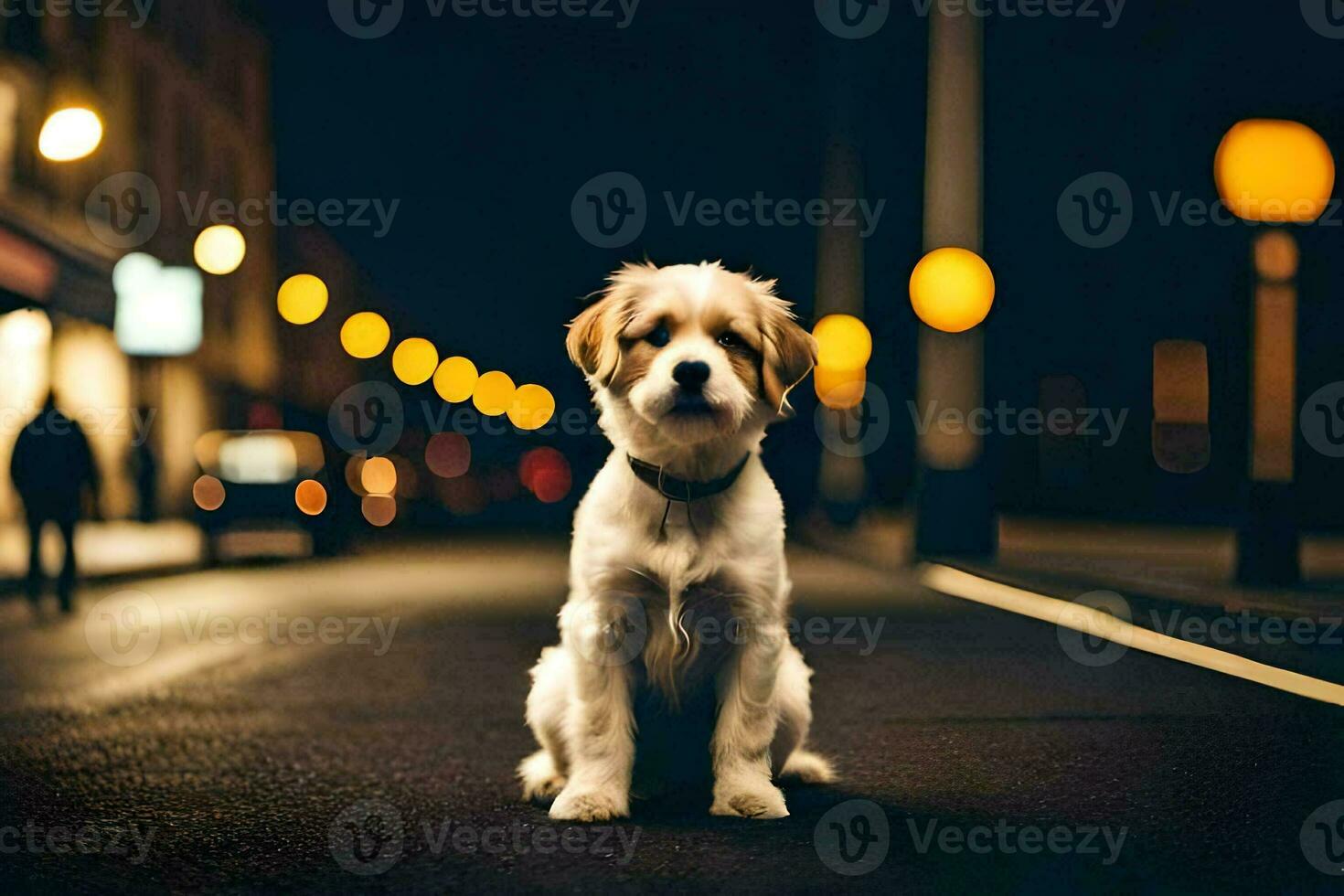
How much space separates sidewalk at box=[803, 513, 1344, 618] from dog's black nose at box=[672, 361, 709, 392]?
680 centimetres

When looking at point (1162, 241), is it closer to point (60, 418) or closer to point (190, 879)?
point (60, 418)

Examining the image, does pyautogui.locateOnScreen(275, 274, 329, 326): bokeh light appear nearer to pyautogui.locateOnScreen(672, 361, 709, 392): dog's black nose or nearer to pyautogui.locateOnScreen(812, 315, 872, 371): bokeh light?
pyautogui.locateOnScreen(812, 315, 872, 371): bokeh light

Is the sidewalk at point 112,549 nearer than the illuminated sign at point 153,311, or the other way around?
the sidewalk at point 112,549

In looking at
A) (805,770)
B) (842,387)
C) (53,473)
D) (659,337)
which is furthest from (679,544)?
(842,387)

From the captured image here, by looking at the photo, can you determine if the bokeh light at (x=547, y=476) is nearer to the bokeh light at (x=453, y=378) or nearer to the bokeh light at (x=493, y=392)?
the bokeh light at (x=453, y=378)

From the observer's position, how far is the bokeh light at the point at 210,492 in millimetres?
19016

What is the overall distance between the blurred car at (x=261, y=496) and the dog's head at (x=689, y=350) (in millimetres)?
14971

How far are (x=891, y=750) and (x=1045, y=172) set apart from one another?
24359 mm

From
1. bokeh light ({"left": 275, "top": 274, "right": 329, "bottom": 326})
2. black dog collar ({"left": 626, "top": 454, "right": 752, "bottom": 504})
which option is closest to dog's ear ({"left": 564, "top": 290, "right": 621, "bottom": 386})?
black dog collar ({"left": 626, "top": 454, "right": 752, "bottom": 504})

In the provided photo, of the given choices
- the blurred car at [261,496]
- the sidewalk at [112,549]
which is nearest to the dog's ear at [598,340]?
the sidewalk at [112,549]

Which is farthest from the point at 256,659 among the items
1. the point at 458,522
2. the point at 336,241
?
the point at 336,241

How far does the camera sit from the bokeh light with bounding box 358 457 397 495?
33.6 metres

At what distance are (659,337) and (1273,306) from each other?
9.08 metres

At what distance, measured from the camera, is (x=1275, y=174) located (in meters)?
12.3
